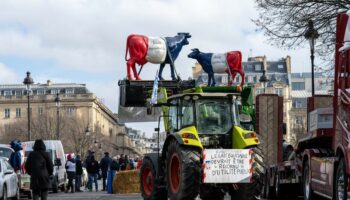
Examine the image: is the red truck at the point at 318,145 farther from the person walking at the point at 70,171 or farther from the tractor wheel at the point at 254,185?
the person walking at the point at 70,171

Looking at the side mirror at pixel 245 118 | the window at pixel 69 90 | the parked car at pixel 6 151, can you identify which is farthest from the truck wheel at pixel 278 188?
the window at pixel 69 90

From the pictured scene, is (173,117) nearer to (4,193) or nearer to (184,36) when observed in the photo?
(4,193)

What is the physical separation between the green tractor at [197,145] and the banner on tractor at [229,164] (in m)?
0.09

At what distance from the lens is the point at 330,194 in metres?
16.0

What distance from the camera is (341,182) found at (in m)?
15.2

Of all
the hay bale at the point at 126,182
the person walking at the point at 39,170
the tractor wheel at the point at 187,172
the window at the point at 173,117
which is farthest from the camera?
the hay bale at the point at 126,182

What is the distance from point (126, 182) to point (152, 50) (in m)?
6.04

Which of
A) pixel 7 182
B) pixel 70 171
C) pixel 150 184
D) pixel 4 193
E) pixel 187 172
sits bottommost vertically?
pixel 70 171

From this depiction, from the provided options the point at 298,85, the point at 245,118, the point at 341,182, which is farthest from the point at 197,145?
the point at 298,85

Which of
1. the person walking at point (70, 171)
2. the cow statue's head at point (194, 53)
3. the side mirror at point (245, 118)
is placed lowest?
the person walking at point (70, 171)

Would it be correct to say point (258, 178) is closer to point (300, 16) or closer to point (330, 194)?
point (330, 194)

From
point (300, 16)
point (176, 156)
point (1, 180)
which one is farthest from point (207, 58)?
point (176, 156)

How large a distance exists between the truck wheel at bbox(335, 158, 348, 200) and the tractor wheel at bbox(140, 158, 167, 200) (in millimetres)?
4709

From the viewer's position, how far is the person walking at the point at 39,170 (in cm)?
1767
